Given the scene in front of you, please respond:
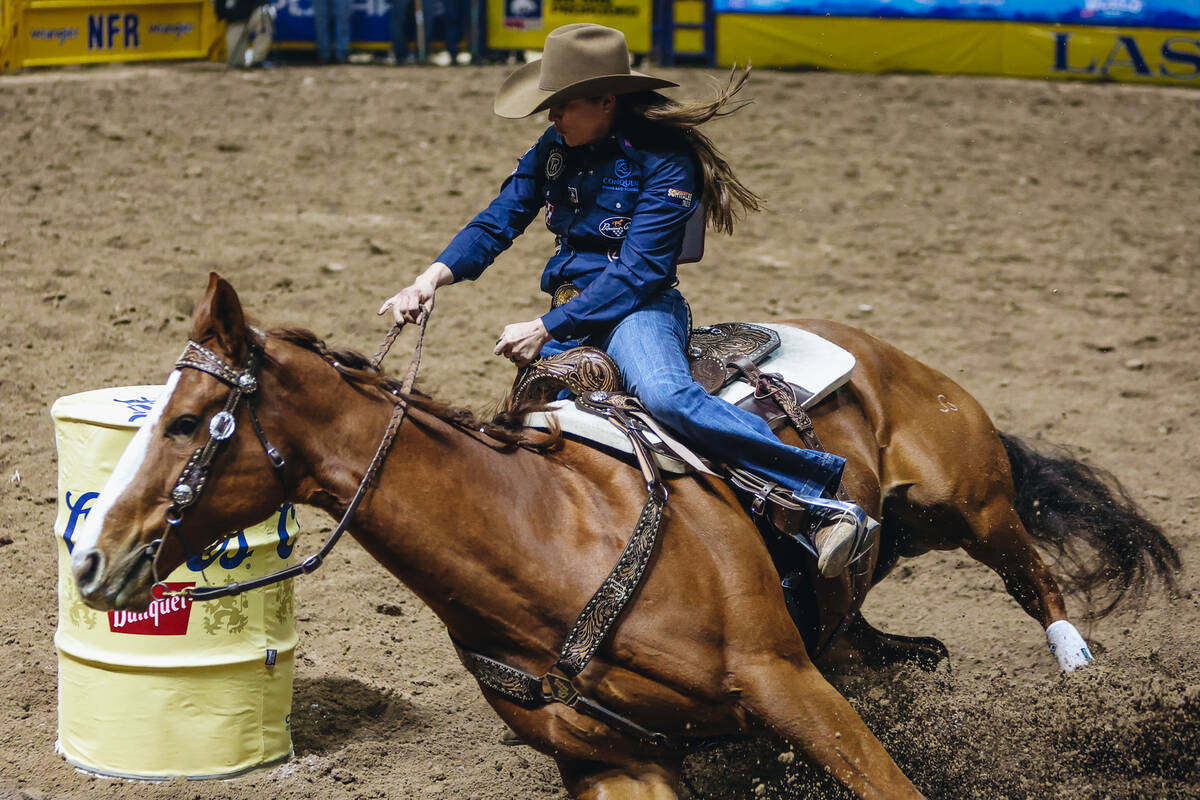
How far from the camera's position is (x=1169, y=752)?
12.8 feet

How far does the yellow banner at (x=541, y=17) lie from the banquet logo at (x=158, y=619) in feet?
41.2

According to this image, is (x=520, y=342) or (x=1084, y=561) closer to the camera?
(x=520, y=342)

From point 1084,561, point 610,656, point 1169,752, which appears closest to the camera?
point 610,656

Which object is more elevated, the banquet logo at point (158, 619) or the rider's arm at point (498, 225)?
the rider's arm at point (498, 225)

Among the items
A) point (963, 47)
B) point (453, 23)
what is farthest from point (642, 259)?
point (453, 23)

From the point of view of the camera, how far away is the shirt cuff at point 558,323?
3320 mm

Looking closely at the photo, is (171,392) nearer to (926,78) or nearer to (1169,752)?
(1169,752)

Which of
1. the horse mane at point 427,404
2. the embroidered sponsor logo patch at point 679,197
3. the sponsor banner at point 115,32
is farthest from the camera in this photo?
the sponsor banner at point 115,32

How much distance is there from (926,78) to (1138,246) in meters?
5.49

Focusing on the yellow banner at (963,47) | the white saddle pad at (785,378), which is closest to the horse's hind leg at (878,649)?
the white saddle pad at (785,378)

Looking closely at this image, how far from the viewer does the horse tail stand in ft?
15.6

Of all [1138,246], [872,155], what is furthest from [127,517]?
[872,155]

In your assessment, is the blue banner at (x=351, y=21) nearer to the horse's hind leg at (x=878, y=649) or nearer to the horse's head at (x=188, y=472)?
the horse's hind leg at (x=878, y=649)

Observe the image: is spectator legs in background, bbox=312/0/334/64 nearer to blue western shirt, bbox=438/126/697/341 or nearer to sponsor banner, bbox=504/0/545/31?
sponsor banner, bbox=504/0/545/31
